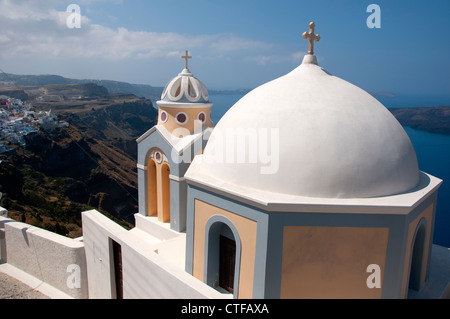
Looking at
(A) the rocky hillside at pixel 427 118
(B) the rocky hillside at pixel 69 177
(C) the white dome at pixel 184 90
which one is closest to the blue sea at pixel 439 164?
(A) the rocky hillside at pixel 427 118

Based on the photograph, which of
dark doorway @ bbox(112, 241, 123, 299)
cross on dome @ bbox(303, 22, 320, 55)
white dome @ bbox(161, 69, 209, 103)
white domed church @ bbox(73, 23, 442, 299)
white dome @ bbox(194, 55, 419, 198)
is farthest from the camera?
white dome @ bbox(161, 69, 209, 103)

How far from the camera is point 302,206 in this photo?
4832 millimetres

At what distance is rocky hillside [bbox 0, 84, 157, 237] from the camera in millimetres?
19812

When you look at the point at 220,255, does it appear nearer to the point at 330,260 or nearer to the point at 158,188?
the point at 330,260

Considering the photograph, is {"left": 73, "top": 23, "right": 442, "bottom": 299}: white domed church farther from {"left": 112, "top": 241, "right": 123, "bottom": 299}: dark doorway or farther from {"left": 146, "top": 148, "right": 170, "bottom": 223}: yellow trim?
{"left": 146, "top": 148, "right": 170, "bottom": 223}: yellow trim

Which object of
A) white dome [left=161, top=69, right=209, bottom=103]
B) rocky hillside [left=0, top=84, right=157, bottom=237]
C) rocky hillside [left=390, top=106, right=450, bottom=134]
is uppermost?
white dome [left=161, top=69, right=209, bottom=103]

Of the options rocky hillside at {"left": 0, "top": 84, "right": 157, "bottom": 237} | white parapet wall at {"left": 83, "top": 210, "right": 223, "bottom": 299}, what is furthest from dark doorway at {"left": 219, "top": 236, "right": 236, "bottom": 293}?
rocky hillside at {"left": 0, "top": 84, "right": 157, "bottom": 237}

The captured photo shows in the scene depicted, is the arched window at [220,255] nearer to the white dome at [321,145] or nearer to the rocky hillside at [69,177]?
the white dome at [321,145]

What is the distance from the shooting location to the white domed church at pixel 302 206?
16.2ft

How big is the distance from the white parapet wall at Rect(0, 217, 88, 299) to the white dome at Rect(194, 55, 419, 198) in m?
4.14

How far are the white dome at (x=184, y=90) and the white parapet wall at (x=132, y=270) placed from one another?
3.91 m

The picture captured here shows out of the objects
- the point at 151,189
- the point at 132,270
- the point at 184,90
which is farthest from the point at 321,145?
the point at 151,189
